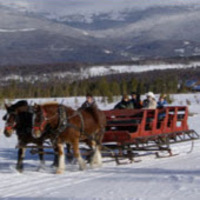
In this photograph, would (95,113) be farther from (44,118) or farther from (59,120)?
(44,118)

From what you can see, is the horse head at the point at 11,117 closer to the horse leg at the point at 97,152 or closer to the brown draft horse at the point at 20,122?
the brown draft horse at the point at 20,122

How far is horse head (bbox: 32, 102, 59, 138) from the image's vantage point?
35.4ft

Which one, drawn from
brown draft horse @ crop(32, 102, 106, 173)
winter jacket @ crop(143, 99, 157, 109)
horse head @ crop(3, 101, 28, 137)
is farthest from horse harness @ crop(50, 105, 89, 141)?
winter jacket @ crop(143, 99, 157, 109)

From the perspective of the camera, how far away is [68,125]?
11070 millimetres

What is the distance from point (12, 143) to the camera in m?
17.2

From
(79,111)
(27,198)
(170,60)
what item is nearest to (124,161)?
(79,111)

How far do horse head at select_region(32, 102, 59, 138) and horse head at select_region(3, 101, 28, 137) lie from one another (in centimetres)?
32

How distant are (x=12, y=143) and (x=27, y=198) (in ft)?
29.2

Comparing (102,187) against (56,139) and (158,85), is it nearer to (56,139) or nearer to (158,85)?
(56,139)

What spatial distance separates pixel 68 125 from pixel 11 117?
1.06m

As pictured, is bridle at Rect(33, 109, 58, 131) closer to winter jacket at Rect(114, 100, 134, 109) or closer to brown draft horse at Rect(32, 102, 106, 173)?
brown draft horse at Rect(32, 102, 106, 173)

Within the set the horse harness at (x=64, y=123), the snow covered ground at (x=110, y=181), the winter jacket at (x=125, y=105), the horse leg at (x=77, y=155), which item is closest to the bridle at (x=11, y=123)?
the horse harness at (x=64, y=123)

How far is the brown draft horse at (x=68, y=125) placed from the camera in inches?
428

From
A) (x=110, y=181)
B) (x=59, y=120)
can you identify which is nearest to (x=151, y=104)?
(x=59, y=120)
